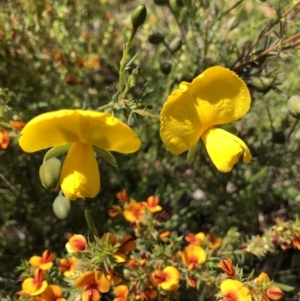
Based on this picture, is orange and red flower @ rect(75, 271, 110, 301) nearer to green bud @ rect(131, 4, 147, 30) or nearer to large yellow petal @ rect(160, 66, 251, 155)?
large yellow petal @ rect(160, 66, 251, 155)

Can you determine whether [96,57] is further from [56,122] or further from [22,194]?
[56,122]

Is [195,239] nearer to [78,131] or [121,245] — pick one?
Answer: [121,245]

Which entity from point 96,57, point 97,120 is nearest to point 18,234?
Result: point 96,57

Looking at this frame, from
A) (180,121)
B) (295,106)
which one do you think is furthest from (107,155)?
(295,106)

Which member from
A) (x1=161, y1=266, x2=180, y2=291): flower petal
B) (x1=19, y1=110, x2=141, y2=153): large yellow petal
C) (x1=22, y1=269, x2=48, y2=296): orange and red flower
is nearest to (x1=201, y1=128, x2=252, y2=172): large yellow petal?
(x1=19, y1=110, x2=141, y2=153): large yellow petal

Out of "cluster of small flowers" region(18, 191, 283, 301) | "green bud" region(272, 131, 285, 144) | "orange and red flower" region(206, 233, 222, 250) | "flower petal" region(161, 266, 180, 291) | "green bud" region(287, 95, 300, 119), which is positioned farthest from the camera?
Answer: "green bud" region(272, 131, 285, 144)

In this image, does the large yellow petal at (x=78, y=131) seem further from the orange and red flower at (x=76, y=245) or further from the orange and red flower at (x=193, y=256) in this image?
the orange and red flower at (x=193, y=256)
